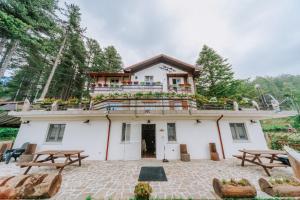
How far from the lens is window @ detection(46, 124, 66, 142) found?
8.46m

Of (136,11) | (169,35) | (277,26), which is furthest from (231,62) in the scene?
(136,11)

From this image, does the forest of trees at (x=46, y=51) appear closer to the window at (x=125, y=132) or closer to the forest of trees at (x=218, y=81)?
the window at (x=125, y=132)

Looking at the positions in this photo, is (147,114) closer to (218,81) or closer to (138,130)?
(138,130)

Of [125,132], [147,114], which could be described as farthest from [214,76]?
[125,132]

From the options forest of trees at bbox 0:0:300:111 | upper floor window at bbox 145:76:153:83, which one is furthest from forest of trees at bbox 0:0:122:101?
upper floor window at bbox 145:76:153:83

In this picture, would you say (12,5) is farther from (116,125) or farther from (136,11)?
(116,125)

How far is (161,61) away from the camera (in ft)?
51.9

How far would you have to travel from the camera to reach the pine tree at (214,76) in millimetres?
18594

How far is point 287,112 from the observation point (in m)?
8.51

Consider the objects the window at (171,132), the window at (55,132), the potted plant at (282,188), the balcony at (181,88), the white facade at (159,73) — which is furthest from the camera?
the white facade at (159,73)

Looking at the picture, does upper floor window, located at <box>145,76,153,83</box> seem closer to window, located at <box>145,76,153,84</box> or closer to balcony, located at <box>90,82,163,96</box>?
window, located at <box>145,76,153,84</box>

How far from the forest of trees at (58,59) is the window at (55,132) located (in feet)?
21.9

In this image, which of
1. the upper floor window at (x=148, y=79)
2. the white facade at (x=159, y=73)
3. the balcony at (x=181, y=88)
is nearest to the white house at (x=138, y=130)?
the balcony at (x=181, y=88)

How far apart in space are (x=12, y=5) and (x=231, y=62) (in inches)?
1074
